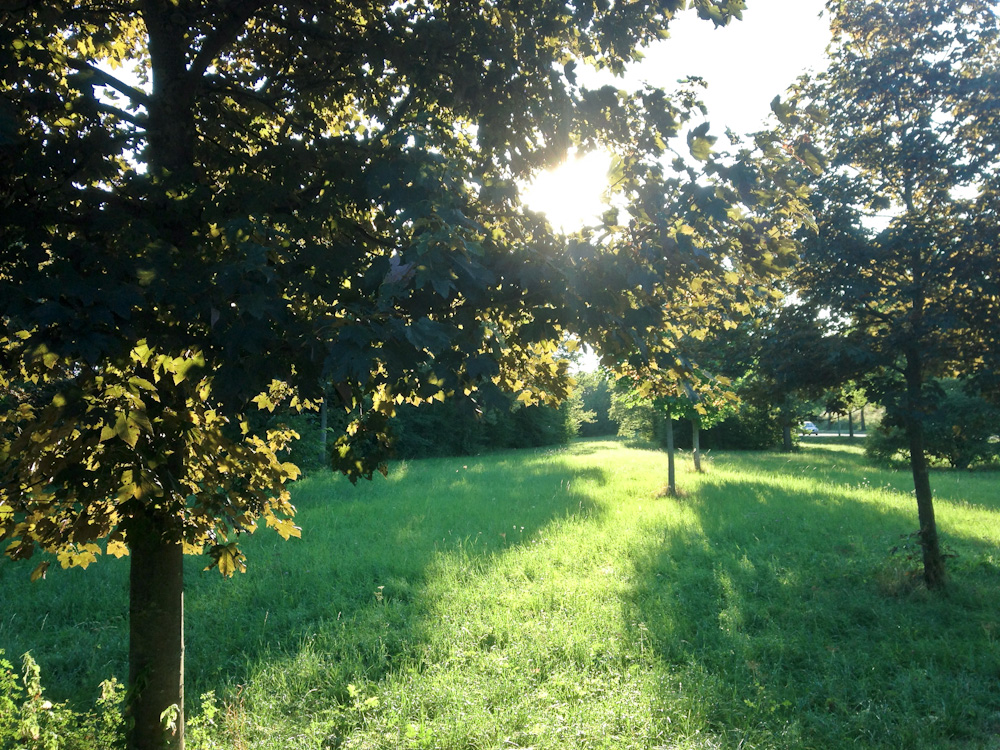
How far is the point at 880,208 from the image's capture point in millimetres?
7172

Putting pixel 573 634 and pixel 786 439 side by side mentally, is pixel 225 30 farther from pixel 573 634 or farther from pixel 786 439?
pixel 786 439

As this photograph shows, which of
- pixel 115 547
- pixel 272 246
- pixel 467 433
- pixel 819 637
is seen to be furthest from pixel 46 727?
pixel 467 433

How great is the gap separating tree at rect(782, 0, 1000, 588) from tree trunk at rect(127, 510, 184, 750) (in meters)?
6.64

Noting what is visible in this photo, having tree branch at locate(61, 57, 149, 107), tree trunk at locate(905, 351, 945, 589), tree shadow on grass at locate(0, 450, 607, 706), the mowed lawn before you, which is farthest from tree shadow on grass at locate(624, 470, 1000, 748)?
tree branch at locate(61, 57, 149, 107)

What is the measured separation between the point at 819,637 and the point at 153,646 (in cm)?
571

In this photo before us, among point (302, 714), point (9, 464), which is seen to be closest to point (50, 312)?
point (9, 464)

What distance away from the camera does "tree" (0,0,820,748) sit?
7.57 feet

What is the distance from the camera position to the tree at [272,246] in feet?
7.57

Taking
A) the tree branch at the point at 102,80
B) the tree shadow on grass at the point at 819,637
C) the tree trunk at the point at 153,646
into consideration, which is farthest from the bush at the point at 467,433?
the tree branch at the point at 102,80

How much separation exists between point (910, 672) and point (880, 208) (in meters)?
5.01

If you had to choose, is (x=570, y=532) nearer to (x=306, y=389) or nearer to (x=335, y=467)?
(x=335, y=467)

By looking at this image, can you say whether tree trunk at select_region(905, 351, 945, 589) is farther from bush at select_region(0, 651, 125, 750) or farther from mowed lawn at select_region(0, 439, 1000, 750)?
bush at select_region(0, 651, 125, 750)

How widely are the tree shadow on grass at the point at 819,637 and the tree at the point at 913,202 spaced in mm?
919

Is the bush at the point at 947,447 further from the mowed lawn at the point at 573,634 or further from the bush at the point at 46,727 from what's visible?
the bush at the point at 46,727
